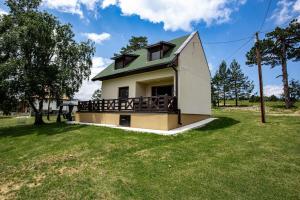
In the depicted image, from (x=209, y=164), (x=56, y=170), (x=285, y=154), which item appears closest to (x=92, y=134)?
(x=56, y=170)

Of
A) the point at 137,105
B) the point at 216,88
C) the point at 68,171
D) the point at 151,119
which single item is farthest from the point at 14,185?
the point at 216,88

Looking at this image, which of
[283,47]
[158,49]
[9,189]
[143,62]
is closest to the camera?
[9,189]

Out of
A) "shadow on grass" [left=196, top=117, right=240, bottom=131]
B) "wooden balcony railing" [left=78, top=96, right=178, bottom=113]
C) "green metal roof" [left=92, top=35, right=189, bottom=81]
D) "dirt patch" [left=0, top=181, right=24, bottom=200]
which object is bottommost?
"dirt patch" [left=0, top=181, right=24, bottom=200]

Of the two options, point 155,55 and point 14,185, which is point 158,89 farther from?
point 14,185

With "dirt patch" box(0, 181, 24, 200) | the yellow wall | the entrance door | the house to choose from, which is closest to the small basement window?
the house

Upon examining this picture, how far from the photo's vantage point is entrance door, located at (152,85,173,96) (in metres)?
16.8

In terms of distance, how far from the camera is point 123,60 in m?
19.2

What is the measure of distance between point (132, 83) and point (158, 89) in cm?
223

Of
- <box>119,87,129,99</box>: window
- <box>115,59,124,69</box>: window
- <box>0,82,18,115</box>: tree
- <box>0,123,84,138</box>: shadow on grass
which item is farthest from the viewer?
<box>115,59,124,69</box>: window

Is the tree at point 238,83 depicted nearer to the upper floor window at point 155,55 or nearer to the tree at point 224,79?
the tree at point 224,79

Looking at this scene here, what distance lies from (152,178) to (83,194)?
196 cm

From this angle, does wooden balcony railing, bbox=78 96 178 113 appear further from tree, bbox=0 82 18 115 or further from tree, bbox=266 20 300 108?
tree, bbox=266 20 300 108

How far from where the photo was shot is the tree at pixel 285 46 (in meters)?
26.3

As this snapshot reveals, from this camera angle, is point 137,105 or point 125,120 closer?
point 137,105
